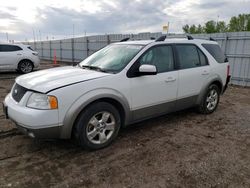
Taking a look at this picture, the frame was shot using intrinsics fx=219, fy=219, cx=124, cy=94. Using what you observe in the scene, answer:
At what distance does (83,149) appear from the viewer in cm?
340

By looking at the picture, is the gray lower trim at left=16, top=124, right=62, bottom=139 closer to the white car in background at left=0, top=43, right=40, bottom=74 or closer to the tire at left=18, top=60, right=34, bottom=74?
the white car in background at left=0, top=43, right=40, bottom=74

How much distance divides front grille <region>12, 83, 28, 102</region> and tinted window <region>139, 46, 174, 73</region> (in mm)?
1905

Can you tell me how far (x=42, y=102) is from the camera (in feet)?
9.43

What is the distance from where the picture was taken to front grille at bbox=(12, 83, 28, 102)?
315 cm

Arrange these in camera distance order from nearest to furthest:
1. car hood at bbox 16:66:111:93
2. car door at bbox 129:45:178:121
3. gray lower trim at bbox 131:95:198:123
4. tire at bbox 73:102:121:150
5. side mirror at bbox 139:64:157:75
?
car hood at bbox 16:66:111:93
tire at bbox 73:102:121:150
side mirror at bbox 139:64:157:75
car door at bbox 129:45:178:121
gray lower trim at bbox 131:95:198:123

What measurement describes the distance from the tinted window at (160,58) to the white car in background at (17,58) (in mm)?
9337

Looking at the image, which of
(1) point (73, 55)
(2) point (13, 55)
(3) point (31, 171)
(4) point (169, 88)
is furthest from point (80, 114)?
(1) point (73, 55)

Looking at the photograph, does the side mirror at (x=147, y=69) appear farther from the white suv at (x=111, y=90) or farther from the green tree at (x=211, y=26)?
the green tree at (x=211, y=26)

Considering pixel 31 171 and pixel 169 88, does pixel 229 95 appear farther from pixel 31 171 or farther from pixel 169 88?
pixel 31 171

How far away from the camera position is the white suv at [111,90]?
2902 mm

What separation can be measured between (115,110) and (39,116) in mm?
1129

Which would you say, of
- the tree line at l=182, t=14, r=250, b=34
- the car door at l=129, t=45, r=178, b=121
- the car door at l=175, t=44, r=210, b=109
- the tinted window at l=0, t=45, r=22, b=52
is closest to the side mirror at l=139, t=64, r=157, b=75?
the car door at l=129, t=45, r=178, b=121

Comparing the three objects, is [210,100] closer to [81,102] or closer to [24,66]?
[81,102]

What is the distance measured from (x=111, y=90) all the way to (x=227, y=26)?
47346 millimetres
